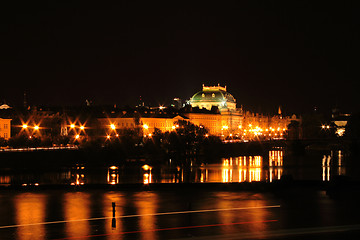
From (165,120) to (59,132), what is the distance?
4165 cm

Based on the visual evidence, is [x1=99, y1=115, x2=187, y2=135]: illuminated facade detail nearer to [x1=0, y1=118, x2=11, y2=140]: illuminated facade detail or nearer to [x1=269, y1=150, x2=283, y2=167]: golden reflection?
[x1=0, y1=118, x2=11, y2=140]: illuminated facade detail

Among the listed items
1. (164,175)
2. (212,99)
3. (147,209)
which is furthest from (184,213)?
(212,99)

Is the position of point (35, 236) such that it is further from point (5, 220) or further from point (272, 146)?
point (272, 146)

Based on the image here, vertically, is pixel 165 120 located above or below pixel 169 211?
above

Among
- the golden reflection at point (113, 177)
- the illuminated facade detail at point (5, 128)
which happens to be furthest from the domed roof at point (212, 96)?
the golden reflection at point (113, 177)

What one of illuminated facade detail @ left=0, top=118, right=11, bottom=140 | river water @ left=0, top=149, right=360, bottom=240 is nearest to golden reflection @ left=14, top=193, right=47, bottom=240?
river water @ left=0, top=149, right=360, bottom=240

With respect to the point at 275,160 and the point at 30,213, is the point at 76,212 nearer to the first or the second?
the point at 30,213

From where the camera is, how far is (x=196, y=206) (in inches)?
876

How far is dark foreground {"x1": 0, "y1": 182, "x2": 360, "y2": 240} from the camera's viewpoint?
17.4 metres

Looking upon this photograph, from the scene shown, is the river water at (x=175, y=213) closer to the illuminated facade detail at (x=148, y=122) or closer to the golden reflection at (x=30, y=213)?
the golden reflection at (x=30, y=213)

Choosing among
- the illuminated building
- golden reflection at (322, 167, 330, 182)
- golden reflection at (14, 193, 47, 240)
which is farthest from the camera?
the illuminated building

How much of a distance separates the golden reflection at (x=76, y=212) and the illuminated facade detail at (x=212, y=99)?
498 ft

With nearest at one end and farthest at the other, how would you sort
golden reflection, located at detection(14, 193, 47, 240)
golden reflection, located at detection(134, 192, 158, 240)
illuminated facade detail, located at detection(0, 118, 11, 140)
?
golden reflection, located at detection(14, 193, 47, 240), golden reflection, located at detection(134, 192, 158, 240), illuminated facade detail, located at detection(0, 118, 11, 140)

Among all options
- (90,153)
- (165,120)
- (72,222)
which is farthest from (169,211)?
(165,120)
